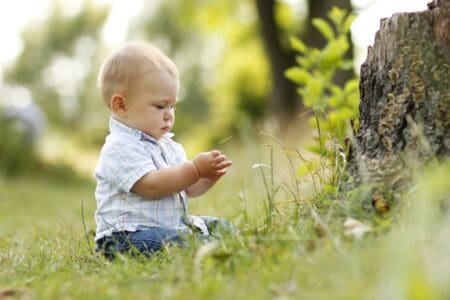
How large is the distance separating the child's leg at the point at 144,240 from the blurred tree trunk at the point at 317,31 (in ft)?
20.1

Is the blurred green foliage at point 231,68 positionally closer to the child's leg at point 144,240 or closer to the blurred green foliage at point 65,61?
the child's leg at point 144,240

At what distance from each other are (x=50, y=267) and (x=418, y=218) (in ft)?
4.71

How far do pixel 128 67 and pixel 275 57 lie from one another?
12.4 m

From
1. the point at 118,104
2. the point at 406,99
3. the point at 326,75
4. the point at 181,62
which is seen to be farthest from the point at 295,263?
the point at 181,62

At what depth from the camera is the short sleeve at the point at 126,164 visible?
346cm

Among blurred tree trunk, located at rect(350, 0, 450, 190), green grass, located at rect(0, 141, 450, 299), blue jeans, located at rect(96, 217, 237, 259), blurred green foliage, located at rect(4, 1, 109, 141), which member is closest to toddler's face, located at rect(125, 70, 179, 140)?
blue jeans, located at rect(96, 217, 237, 259)

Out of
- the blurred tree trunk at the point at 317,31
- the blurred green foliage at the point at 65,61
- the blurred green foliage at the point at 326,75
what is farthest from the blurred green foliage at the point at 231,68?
the blurred green foliage at the point at 65,61

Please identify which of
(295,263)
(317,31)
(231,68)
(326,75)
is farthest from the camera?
(231,68)

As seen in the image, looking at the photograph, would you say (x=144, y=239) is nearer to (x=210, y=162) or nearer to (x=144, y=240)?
(x=144, y=240)

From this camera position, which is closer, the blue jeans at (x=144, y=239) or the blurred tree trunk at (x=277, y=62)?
the blue jeans at (x=144, y=239)

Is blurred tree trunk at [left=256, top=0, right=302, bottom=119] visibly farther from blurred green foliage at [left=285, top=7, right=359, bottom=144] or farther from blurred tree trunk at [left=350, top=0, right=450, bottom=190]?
blurred tree trunk at [left=350, top=0, right=450, bottom=190]

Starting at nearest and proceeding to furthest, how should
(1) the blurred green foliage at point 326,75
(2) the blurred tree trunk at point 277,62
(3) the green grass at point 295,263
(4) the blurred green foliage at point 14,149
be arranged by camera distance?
(3) the green grass at point 295,263, (1) the blurred green foliage at point 326,75, (4) the blurred green foliage at point 14,149, (2) the blurred tree trunk at point 277,62

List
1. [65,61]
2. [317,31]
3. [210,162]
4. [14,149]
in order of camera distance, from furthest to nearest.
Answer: [65,61] < [317,31] < [14,149] < [210,162]

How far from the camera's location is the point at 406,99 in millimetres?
3160
